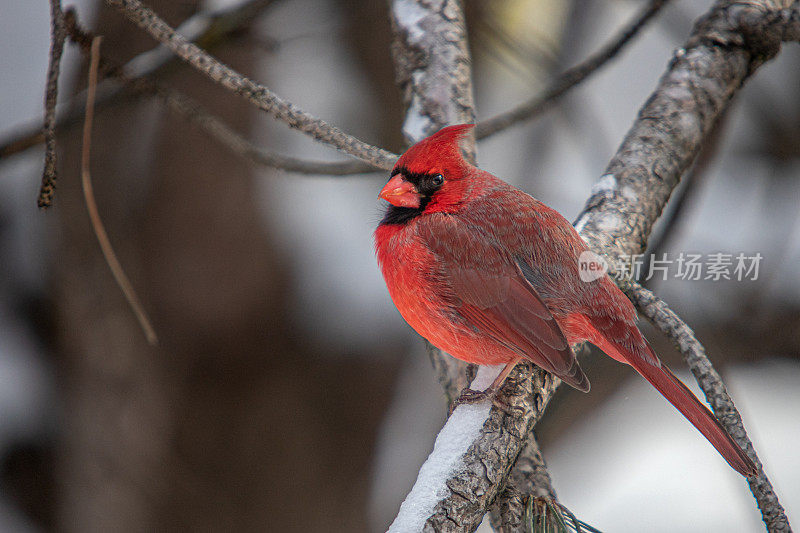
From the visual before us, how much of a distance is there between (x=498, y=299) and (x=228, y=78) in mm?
746

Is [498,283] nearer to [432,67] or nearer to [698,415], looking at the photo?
[698,415]

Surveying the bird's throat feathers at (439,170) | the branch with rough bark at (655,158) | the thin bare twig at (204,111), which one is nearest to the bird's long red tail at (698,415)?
the branch with rough bark at (655,158)

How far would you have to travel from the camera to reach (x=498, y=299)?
1465 millimetres

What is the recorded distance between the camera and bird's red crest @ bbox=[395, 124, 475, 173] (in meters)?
1.58

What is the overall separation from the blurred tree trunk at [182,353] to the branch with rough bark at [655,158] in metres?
1.57

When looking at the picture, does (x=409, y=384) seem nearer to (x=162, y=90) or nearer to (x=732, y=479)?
(x=732, y=479)

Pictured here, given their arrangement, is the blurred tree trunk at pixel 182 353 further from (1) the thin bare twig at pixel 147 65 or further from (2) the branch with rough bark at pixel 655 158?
(2) the branch with rough bark at pixel 655 158

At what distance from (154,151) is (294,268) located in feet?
2.45

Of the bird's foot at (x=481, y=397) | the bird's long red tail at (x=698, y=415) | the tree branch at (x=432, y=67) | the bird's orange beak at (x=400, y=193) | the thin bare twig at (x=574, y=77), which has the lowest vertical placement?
the bird's foot at (x=481, y=397)

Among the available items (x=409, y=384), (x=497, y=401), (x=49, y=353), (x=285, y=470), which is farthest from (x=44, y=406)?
(x=497, y=401)

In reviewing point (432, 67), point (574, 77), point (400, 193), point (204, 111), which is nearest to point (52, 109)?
point (204, 111)

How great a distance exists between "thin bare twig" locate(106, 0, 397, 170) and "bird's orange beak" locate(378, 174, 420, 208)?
14 cm

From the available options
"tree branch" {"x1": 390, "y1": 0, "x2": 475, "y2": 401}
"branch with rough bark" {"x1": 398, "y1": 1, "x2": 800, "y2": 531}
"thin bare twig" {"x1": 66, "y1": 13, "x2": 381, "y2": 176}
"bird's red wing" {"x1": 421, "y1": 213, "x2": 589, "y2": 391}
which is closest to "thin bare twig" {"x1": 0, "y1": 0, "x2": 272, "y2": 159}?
"thin bare twig" {"x1": 66, "y1": 13, "x2": 381, "y2": 176}

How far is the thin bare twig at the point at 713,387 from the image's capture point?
46.8 inches
